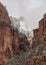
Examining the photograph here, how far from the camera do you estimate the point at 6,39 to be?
2685 inches

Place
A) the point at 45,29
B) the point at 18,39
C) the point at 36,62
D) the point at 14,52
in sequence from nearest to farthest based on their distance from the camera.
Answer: the point at 36,62, the point at 45,29, the point at 14,52, the point at 18,39

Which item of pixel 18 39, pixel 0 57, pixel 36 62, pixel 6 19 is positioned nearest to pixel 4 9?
pixel 6 19

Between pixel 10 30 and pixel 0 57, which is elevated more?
pixel 10 30

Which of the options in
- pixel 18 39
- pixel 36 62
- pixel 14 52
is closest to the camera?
pixel 36 62

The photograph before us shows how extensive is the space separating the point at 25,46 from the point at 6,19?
9547mm

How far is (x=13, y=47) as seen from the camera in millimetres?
71875

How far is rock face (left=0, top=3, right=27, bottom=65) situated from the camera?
65938 mm

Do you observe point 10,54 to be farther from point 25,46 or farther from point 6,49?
point 25,46

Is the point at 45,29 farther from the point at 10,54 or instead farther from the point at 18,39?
the point at 18,39

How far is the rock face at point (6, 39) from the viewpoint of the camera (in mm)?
65938

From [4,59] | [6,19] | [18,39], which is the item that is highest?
[6,19]

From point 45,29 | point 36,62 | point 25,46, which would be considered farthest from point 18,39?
point 36,62

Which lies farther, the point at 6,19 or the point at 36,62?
the point at 6,19

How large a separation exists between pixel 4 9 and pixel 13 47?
33.5 ft
